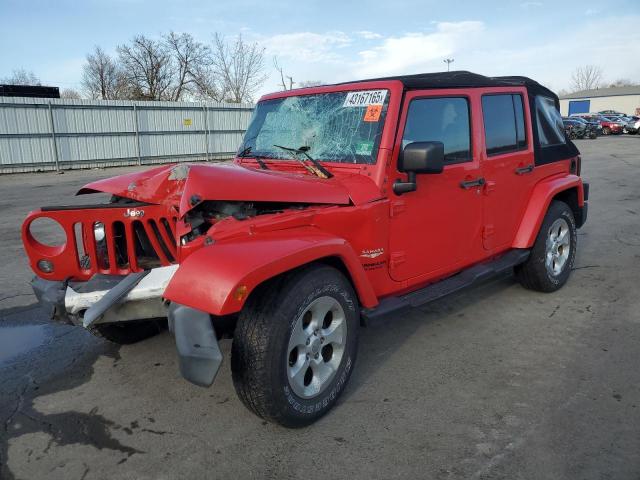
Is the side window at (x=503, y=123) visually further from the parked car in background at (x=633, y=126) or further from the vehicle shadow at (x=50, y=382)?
the parked car in background at (x=633, y=126)

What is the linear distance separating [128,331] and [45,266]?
0.94 meters

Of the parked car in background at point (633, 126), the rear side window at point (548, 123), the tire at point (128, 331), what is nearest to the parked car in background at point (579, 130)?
the parked car in background at point (633, 126)

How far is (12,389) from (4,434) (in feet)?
1.79

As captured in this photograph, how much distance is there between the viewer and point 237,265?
2.43 m

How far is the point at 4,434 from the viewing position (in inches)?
111

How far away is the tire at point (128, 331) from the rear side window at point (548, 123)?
12.6 ft

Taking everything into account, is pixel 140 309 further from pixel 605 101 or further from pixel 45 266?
pixel 605 101

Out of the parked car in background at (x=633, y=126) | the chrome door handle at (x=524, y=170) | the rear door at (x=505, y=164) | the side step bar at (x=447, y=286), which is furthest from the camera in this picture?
the parked car in background at (x=633, y=126)

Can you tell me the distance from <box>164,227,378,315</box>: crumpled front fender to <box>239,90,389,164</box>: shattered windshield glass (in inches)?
33.7

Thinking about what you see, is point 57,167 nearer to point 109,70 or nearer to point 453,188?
point 453,188

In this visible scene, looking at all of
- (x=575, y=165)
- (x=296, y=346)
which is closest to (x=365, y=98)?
(x=296, y=346)

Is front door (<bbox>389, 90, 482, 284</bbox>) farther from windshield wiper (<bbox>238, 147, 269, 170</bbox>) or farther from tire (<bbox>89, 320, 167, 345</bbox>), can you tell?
tire (<bbox>89, 320, 167, 345</bbox>)

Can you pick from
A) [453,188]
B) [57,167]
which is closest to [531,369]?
[453,188]

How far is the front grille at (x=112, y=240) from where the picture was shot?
295cm
